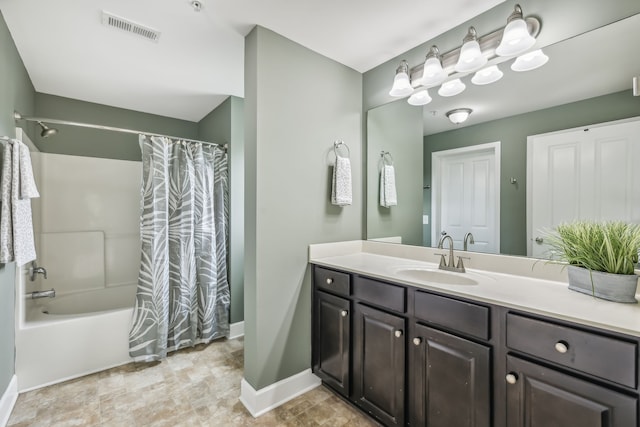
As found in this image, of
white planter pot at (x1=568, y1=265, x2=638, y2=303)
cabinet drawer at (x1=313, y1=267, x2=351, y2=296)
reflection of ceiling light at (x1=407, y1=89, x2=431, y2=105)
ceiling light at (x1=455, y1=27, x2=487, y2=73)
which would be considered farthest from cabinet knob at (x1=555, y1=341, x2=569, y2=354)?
reflection of ceiling light at (x1=407, y1=89, x2=431, y2=105)

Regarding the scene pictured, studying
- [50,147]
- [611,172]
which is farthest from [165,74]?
[611,172]

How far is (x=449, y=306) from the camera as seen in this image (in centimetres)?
124

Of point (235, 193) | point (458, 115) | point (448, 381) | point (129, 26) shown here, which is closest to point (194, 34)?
point (129, 26)

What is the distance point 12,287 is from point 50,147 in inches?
63.0

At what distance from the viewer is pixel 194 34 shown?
1840mm

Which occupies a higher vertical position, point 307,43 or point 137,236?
point 307,43

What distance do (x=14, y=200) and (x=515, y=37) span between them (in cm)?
282

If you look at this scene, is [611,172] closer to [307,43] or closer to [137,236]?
[307,43]

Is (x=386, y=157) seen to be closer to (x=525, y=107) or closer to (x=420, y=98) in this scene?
(x=420, y=98)

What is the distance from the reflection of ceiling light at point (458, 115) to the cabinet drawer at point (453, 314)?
1.18m

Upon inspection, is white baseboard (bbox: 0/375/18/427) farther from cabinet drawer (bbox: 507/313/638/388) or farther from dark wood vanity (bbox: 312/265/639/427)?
cabinet drawer (bbox: 507/313/638/388)

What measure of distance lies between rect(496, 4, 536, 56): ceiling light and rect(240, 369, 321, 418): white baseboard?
7.50 ft

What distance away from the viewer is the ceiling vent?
1688 mm

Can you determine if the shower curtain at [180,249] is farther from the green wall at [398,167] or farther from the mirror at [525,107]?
the mirror at [525,107]
